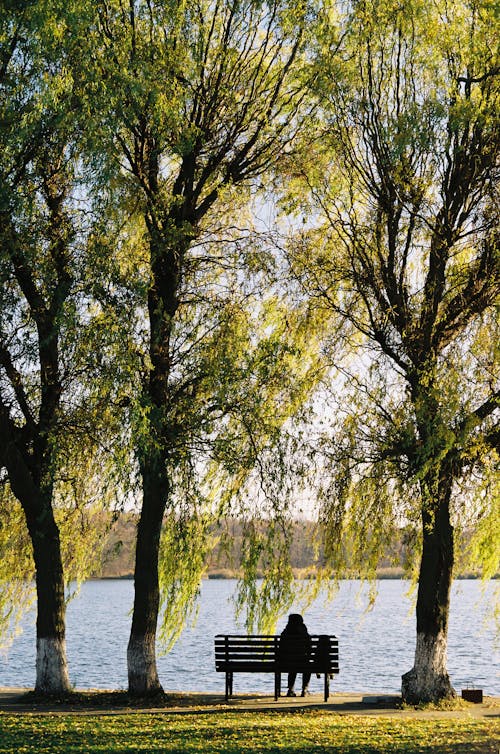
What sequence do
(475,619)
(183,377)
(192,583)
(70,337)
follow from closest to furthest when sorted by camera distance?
(70,337)
(183,377)
(192,583)
(475,619)

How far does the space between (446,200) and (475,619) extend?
163ft

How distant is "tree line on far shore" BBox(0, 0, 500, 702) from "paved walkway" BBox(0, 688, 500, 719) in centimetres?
58

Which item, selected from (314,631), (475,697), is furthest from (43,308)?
(314,631)

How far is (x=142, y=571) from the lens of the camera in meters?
14.9

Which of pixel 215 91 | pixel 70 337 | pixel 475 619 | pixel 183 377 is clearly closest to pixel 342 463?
pixel 183 377

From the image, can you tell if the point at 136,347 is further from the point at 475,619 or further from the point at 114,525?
the point at 475,619

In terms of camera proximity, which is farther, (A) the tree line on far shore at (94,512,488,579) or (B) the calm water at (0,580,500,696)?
(B) the calm water at (0,580,500,696)

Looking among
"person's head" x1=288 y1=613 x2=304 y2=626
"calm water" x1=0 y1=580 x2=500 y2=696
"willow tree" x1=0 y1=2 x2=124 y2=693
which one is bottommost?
"calm water" x1=0 y1=580 x2=500 y2=696

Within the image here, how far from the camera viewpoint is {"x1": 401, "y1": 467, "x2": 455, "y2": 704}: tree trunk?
47.9 ft

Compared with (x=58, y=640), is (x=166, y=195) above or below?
above

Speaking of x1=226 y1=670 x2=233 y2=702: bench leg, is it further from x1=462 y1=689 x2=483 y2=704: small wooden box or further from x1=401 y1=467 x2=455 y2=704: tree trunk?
Result: x1=462 y1=689 x2=483 y2=704: small wooden box

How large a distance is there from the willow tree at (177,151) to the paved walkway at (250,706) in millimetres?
728

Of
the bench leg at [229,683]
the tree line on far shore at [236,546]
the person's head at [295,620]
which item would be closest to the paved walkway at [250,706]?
the bench leg at [229,683]

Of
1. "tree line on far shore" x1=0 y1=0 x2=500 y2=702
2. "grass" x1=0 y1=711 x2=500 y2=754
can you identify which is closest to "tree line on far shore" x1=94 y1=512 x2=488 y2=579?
"tree line on far shore" x1=0 y1=0 x2=500 y2=702
